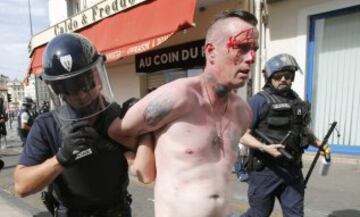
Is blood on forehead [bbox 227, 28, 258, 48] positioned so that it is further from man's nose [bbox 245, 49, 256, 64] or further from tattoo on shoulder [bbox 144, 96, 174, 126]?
tattoo on shoulder [bbox 144, 96, 174, 126]

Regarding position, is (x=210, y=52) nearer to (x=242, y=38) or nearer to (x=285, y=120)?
(x=242, y=38)

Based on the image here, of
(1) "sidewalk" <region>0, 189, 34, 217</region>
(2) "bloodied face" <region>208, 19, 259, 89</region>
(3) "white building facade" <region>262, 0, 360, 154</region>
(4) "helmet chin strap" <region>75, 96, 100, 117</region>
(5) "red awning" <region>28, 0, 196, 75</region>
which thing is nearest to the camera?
(2) "bloodied face" <region>208, 19, 259, 89</region>

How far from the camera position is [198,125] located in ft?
5.94

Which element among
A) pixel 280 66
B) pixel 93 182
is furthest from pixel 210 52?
pixel 280 66

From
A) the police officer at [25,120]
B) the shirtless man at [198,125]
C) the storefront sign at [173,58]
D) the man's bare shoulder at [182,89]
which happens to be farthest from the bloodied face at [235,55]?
the police officer at [25,120]

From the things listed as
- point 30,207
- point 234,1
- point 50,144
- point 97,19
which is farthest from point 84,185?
point 97,19

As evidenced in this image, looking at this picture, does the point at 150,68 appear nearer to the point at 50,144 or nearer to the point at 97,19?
the point at 97,19

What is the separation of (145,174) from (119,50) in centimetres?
892

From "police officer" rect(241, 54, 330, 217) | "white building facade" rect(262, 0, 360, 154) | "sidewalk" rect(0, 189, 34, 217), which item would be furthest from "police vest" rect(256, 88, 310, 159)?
"white building facade" rect(262, 0, 360, 154)

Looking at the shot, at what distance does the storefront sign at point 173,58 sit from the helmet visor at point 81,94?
328 inches

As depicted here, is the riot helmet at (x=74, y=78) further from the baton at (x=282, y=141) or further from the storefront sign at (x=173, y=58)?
the storefront sign at (x=173, y=58)

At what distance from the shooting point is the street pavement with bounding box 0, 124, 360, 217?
4.95 m

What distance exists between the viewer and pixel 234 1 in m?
9.13

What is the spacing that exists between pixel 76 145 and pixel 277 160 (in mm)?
2277
